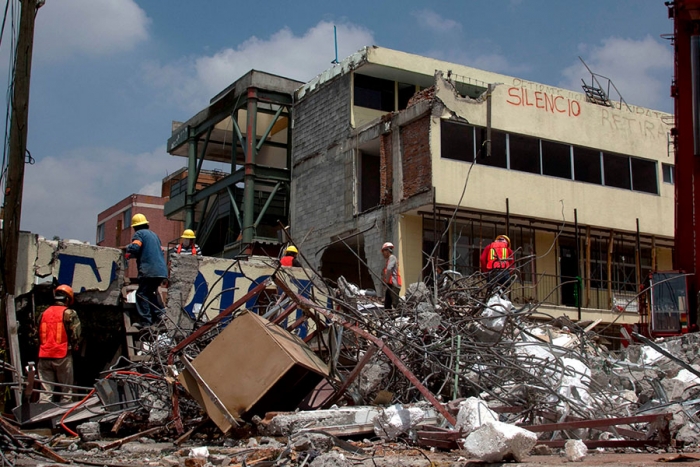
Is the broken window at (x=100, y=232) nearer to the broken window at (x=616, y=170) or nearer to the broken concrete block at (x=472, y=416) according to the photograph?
the broken window at (x=616, y=170)

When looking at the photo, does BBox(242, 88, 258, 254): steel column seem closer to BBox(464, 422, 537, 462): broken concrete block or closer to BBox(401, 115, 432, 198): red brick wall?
BBox(401, 115, 432, 198): red brick wall

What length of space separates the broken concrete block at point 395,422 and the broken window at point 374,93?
53.2 feet

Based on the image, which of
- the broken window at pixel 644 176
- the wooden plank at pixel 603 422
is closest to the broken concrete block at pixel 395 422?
the wooden plank at pixel 603 422

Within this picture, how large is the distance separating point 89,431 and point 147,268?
2823 mm

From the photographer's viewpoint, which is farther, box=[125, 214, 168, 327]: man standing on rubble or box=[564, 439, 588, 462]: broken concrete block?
box=[125, 214, 168, 327]: man standing on rubble

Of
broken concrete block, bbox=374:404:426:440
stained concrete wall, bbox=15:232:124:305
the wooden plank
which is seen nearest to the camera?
the wooden plank

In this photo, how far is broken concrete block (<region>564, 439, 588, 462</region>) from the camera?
14.7 ft

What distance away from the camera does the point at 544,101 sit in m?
20.0

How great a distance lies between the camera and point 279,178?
23375 millimetres

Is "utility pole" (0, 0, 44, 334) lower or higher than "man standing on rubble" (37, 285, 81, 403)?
higher

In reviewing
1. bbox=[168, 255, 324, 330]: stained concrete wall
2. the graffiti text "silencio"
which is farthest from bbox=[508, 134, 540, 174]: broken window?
bbox=[168, 255, 324, 330]: stained concrete wall

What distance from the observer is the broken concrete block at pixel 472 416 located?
4.95 m

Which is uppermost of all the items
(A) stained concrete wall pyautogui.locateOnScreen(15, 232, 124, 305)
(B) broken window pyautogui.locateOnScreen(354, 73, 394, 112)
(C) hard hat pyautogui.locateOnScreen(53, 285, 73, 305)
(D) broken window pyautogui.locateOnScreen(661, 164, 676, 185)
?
(B) broken window pyautogui.locateOnScreen(354, 73, 394, 112)

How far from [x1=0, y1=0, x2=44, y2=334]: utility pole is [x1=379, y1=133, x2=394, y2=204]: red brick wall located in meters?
11.5
